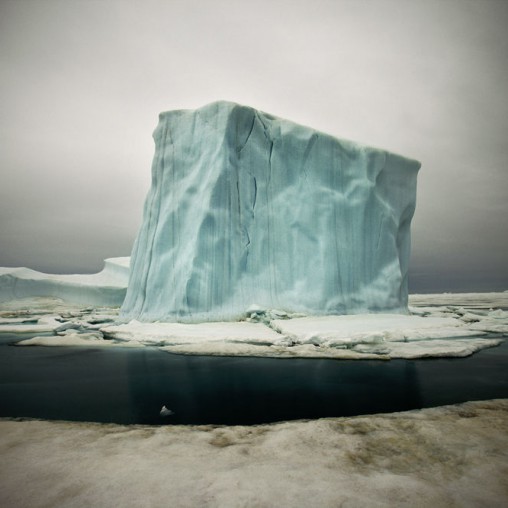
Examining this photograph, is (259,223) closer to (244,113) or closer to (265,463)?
(244,113)

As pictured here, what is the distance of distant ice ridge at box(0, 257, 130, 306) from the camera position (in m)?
26.8

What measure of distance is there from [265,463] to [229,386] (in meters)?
2.72

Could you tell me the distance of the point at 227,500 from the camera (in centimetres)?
198

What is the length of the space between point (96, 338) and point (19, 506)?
346 inches

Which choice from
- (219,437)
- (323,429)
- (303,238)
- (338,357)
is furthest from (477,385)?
(303,238)

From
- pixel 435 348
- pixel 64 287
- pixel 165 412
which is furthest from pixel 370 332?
pixel 64 287

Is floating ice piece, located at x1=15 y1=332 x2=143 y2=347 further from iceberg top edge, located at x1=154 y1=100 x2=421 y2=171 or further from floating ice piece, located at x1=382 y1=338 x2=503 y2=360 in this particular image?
iceberg top edge, located at x1=154 y1=100 x2=421 y2=171

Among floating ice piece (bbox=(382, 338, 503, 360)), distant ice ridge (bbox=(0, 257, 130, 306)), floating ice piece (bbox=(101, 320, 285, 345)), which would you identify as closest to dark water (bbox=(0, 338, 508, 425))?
floating ice piece (bbox=(382, 338, 503, 360))

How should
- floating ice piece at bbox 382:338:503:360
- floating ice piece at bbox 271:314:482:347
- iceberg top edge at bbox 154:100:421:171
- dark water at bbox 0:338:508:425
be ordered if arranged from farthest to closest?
iceberg top edge at bbox 154:100:421:171
floating ice piece at bbox 271:314:482:347
floating ice piece at bbox 382:338:503:360
dark water at bbox 0:338:508:425

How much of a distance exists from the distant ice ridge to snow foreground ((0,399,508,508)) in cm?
2509

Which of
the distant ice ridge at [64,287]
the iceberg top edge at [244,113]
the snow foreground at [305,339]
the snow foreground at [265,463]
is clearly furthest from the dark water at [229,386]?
the distant ice ridge at [64,287]

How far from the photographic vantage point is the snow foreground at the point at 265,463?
2.02 meters

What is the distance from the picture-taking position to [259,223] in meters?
15.0

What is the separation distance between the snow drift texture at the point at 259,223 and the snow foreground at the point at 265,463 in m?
9.92
